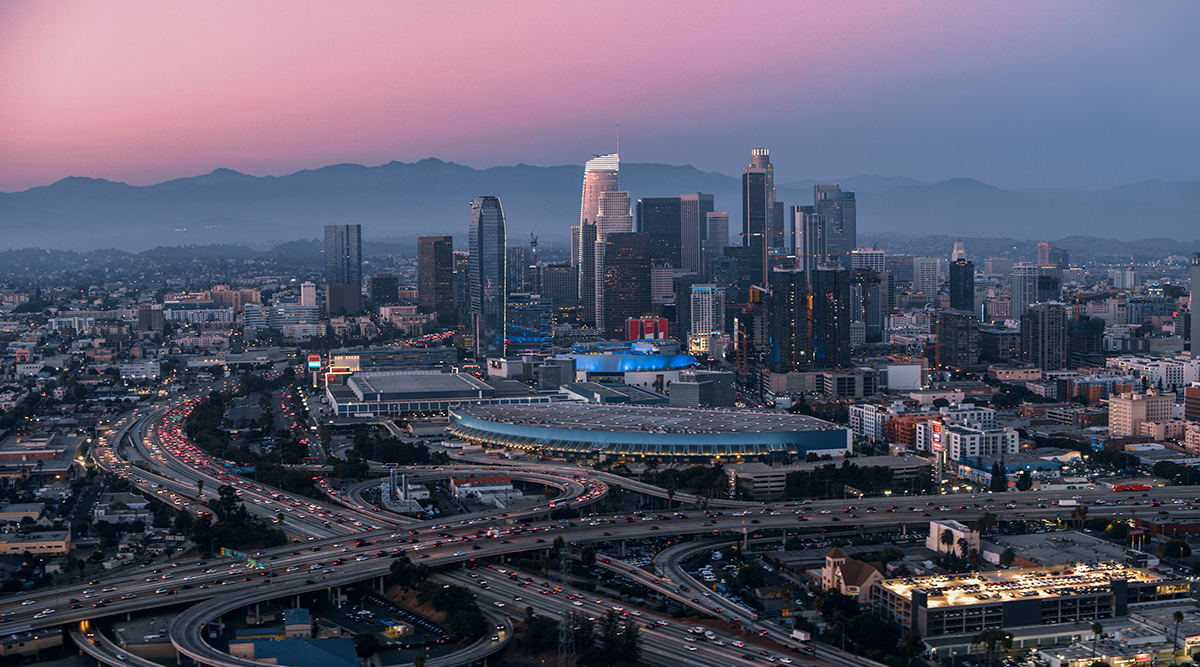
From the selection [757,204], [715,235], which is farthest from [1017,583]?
[715,235]

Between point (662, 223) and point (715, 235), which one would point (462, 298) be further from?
point (715, 235)

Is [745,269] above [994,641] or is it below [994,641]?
above

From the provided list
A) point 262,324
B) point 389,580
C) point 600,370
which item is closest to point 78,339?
point 262,324

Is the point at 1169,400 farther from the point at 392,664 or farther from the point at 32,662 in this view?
the point at 32,662

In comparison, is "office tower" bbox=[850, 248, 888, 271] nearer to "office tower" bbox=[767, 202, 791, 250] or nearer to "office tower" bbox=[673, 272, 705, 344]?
"office tower" bbox=[767, 202, 791, 250]

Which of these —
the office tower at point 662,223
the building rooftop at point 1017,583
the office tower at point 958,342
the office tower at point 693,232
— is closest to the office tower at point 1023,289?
the office tower at point 958,342

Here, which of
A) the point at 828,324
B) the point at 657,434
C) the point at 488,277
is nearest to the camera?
the point at 657,434

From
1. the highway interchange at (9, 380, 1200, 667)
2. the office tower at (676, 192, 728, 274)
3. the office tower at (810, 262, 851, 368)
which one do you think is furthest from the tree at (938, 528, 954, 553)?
the office tower at (676, 192, 728, 274)
